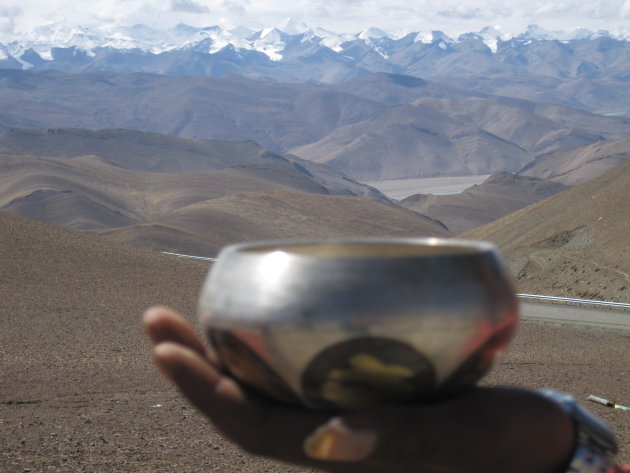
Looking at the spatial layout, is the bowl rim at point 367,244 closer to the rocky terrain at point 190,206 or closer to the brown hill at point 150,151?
the rocky terrain at point 190,206

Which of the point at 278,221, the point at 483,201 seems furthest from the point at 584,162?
the point at 278,221

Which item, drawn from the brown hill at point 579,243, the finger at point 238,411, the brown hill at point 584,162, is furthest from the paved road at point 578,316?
the brown hill at point 584,162

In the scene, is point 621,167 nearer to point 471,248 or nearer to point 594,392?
point 594,392

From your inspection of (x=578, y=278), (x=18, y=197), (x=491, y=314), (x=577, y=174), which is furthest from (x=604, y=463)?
(x=577, y=174)

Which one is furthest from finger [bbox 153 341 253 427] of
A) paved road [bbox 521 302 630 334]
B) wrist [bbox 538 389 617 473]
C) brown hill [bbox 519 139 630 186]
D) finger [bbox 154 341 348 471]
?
brown hill [bbox 519 139 630 186]

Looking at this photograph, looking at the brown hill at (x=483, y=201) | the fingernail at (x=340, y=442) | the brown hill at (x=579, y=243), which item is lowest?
the brown hill at (x=483, y=201)

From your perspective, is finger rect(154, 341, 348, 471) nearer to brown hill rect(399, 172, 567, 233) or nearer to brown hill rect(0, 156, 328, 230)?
brown hill rect(0, 156, 328, 230)
